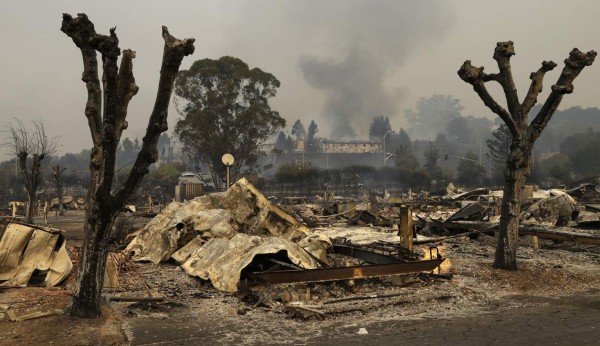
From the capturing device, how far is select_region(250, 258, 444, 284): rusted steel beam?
307 inches

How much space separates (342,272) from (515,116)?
577 cm

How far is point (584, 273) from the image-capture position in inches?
412

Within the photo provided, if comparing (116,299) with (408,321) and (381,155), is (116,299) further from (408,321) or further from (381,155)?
(381,155)

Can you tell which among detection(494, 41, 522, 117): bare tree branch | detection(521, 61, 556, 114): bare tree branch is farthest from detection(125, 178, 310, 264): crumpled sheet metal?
detection(521, 61, 556, 114): bare tree branch

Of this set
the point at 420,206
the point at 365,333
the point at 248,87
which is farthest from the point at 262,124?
the point at 365,333

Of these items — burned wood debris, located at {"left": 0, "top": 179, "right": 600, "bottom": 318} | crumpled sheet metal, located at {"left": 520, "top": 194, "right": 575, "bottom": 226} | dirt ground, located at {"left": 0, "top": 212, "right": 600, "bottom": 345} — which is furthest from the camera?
crumpled sheet metal, located at {"left": 520, "top": 194, "right": 575, "bottom": 226}

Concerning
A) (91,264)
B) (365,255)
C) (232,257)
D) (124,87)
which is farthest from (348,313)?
(124,87)

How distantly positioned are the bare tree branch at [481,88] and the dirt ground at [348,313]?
334 centimetres

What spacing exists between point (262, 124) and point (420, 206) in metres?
19.4

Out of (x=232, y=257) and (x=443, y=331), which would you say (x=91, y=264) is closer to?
(x=232, y=257)

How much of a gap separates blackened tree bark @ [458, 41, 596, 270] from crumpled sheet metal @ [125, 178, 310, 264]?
4899mm

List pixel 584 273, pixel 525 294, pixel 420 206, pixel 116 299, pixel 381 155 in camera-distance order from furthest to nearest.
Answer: pixel 381 155, pixel 420 206, pixel 584 273, pixel 525 294, pixel 116 299

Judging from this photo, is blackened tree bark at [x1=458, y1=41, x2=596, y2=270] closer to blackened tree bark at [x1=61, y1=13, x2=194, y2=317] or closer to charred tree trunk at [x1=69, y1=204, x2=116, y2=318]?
blackened tree bark at [x1=61, y1=13, x2=194, y2=317]

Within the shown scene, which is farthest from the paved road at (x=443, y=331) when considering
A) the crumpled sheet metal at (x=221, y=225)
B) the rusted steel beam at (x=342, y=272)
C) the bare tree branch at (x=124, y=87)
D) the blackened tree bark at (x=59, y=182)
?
the blackened tree bark at (x=59, y=182)
